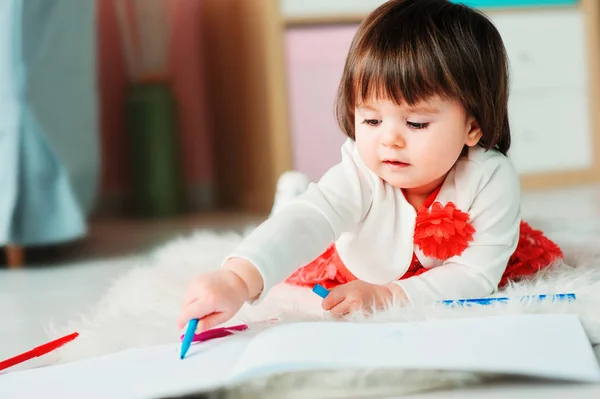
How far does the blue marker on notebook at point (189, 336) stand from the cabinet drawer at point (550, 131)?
5.41ft

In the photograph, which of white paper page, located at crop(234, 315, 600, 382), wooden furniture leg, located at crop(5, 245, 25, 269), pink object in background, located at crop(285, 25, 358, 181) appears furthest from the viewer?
pink object in background, located at crop(285, 25, 358, 181)

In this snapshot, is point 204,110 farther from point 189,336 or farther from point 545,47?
point 189,336

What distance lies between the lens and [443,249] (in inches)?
34.5

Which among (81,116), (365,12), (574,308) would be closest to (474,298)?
(574,308)

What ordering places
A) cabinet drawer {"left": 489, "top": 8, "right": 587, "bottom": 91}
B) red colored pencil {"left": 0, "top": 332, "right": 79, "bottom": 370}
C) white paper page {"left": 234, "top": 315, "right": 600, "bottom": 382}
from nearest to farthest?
white paper page {"left": 234, "top": 315, "right": 600, "bottom": 382}
red colored pencil {"left": 0, "top": 332, "right": 79, "bottom": 370}
cabinet drawer {"left": 489, "top": 8, "right": 587, "bottom": 91}

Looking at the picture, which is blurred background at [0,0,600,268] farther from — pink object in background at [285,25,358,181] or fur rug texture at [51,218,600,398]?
fur rug texture at [51,218,600,398]

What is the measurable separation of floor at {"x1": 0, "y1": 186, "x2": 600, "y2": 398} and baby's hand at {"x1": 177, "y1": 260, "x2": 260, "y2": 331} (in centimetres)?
19

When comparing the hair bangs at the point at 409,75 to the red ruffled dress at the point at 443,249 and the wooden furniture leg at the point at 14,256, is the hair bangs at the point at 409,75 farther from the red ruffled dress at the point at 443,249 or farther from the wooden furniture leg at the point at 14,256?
the wooden furniture leg at the point at 14,256

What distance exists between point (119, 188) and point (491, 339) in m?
1.89

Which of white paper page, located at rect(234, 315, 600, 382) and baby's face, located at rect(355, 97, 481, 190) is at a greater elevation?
baby's face, located at rect(355, 97, 481, 190)

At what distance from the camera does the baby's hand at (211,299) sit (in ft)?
2.31

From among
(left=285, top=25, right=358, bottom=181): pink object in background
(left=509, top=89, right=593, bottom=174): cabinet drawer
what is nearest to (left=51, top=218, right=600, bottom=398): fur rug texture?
(left=285, top=25, right=358, bottom=181): pink object in background

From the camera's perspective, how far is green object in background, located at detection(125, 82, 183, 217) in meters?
2.26

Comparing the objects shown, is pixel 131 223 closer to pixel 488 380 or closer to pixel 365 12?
pixel 365 12
